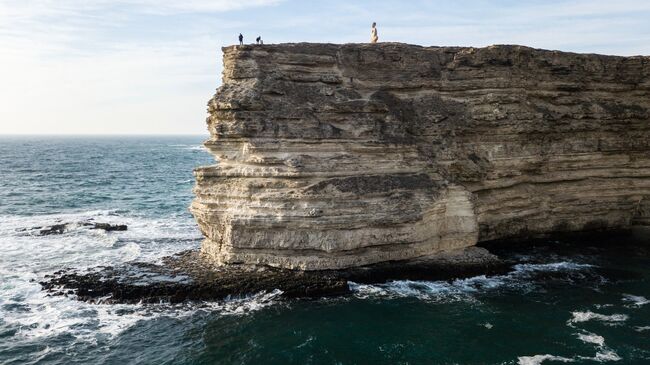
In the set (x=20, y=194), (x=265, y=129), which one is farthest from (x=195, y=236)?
(x=20, y=194)

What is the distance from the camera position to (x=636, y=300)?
2395 cm

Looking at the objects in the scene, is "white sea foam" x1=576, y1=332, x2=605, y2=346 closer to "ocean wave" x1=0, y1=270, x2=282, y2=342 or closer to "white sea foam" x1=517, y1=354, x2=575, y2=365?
"white sea foam" x1=517, y1=354, x2=575, y2=365

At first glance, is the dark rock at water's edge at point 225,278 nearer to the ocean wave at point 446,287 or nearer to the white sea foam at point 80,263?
the ocean wave at point 446,287

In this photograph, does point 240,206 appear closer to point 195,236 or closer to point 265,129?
point 265,129

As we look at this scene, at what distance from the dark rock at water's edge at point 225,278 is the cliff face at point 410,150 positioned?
0.63 m

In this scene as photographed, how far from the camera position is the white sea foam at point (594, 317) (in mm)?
21844

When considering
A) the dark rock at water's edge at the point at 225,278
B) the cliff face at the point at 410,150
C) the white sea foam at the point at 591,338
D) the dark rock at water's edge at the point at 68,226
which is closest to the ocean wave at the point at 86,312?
the dark rock at water's edge at the point at 225,278

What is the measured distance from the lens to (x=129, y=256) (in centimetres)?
2980

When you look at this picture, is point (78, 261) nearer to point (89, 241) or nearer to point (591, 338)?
point (89, 241)

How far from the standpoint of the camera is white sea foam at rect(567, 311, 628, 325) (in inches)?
860

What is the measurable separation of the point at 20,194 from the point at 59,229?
20.3 meters

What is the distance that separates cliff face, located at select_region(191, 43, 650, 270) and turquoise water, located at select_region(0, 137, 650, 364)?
8.00ft

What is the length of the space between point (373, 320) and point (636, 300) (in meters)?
12.1

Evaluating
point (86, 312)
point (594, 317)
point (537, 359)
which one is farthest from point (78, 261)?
point (594, 317)
